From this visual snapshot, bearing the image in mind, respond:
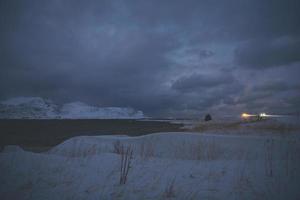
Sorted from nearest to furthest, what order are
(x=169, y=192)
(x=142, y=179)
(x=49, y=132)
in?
(x=169, y=192) → (x=142, y=179) → (x=49, y=132)

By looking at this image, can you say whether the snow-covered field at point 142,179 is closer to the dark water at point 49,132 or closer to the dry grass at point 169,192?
the dry grass at point 169,192

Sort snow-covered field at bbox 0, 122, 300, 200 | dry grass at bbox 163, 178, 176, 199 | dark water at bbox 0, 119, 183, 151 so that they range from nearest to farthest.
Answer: dry grass at bbox 163, 178, 176, 199
snow-covered field at bbox 0, 122, 300, 200
dark water at bbox 0, 119, 183, 151

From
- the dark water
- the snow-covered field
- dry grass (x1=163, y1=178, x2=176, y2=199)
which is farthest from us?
the dark water

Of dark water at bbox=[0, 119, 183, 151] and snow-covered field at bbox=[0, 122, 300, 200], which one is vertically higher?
snow-covered field at bbox=[0, 122, 300, 200]

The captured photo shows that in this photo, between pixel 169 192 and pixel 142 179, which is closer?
pixel 169 192

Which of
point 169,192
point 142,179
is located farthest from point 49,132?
point 169,192

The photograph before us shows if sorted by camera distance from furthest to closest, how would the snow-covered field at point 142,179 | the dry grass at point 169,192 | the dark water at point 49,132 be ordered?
the dark water at point 49,132, the snow-covered field at point 142,179, the dry grass at point 169,192

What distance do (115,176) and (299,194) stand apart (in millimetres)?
5158

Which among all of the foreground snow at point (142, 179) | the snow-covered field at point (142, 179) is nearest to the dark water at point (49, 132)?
the snow-covered field at point (142, 179)

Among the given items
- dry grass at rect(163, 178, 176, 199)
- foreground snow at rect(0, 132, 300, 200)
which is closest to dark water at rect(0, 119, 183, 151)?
foreground snow at rect(0, 132, 300, 200)

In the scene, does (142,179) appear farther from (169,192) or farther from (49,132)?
(49,132)

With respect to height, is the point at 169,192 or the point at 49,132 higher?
the point at 169,192

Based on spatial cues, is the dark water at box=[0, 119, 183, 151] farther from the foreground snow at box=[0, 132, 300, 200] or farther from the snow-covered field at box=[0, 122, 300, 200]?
the foreground snow at box=[0, 132, 300, 200]

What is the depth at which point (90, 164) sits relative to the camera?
6773 millimetres
